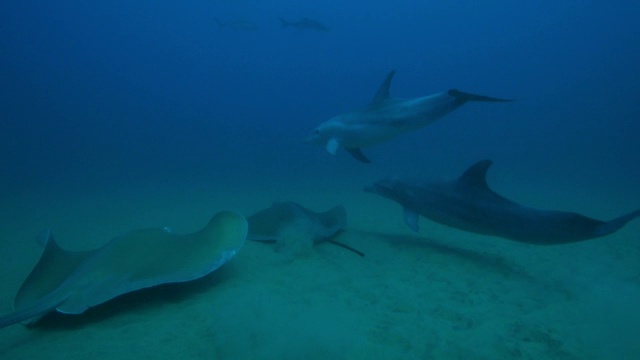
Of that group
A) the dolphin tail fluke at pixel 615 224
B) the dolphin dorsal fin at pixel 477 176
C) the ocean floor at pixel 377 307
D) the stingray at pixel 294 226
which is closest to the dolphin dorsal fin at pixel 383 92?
the stingray at pixel 294 226

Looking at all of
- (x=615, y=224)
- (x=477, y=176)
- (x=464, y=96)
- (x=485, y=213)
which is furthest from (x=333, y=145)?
(x=615, y=224)

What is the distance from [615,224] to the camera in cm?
395

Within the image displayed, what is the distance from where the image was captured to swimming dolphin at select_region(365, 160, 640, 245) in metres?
4.20

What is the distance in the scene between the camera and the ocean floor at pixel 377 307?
116 inches

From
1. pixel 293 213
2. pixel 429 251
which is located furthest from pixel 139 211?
pixel 429 251

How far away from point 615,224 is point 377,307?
2.70 m

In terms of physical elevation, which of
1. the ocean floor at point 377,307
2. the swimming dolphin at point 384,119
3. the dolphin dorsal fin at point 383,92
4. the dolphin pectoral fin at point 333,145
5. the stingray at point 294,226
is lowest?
the ocean floor at point 377,307

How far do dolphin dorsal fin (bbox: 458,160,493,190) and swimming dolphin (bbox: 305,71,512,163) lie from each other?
1459 mm

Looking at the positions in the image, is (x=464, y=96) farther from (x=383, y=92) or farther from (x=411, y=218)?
(x=411, y=218)

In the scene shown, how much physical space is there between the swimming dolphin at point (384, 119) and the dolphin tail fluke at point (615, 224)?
2.55 meters

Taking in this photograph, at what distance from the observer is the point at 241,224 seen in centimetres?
404

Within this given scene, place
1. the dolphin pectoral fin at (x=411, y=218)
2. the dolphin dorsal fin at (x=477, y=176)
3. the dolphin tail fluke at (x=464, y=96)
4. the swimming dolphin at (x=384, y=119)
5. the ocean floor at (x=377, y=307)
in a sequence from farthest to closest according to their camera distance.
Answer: the swimming dolphin at (x=384, y=119), the dolphin tail fluke at (x=464, y=96), the dolphin pectoral fin at (x=411, y=218), the dolphin dorsal fin at (x=477, y=176), the ocean floor at (x=377, y=307)

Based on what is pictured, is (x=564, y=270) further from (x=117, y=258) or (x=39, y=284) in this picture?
(x=39, y=284)

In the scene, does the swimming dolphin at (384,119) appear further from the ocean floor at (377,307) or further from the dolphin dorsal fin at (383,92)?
the ocean floor at (377,307)
